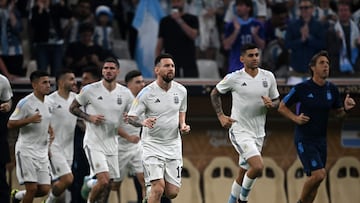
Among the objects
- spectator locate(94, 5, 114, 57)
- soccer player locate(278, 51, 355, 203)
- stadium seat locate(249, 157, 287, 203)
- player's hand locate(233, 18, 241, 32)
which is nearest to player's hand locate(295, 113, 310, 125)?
soccer player locate(278, 51, 355, 203)

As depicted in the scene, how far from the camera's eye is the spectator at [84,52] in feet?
77.9

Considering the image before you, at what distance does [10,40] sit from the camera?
23703 mm

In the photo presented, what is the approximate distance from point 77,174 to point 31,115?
279 centimetres

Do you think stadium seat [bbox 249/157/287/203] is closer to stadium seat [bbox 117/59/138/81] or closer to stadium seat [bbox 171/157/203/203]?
stadium seat [bbox 171/157/203/203]

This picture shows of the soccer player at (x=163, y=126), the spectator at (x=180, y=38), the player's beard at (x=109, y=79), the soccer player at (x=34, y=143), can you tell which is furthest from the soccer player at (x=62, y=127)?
the soccer player at (x=163, y=126)

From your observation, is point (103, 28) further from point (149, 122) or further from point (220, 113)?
point (149, 122)

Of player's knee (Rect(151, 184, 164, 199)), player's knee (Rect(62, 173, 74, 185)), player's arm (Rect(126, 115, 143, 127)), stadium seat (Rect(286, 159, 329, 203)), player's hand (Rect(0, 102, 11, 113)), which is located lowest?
stadium seat (Rect(286, 159, 329, 203))

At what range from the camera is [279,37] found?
24359 mm

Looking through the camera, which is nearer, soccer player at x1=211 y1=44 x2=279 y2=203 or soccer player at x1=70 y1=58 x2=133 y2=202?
soccer player at x1=211 y1=44 x2=279 y2=203

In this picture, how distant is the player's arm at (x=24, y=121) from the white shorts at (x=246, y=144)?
317cm

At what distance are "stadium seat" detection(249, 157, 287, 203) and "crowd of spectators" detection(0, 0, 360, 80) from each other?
1.80 m

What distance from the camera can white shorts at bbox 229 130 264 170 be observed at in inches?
794

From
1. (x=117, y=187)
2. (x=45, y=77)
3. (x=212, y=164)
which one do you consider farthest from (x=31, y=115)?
(x=212, y=164)

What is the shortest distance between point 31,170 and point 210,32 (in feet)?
17.1
